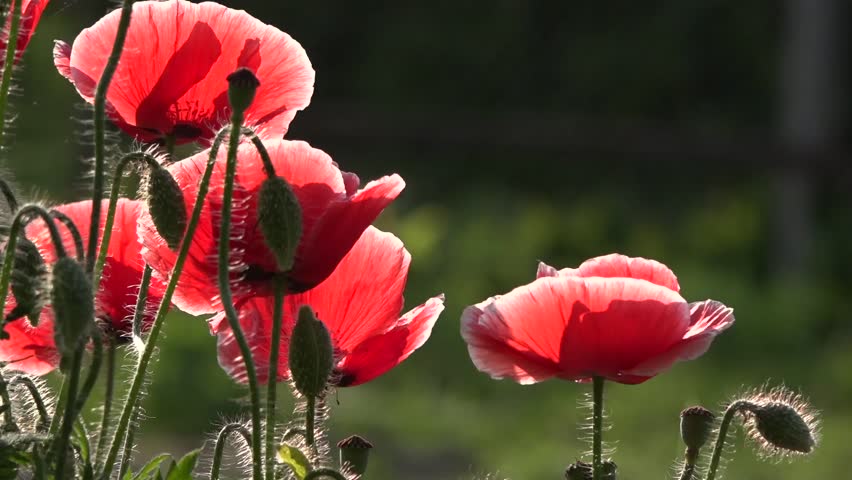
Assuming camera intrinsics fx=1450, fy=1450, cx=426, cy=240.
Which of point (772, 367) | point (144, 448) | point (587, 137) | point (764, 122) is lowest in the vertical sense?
point (144, 448)

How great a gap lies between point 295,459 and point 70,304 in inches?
5.6

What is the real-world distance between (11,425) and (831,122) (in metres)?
5.30

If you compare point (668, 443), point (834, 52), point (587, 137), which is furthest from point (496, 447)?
point (834, 52)

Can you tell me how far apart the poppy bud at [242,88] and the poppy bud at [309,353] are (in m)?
0.10

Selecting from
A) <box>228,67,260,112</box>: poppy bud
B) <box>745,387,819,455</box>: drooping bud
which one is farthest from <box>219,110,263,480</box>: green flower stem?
<box>745,387,819,455</box>: drooping bud

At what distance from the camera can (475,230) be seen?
5.29m

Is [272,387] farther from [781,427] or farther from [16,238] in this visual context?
[781,427]

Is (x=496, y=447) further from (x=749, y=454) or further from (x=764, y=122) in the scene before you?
(x=764, y=122)

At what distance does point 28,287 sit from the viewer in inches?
22.7

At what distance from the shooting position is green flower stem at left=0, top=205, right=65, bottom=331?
1.78 ft

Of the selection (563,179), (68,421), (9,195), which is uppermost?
(563,179)

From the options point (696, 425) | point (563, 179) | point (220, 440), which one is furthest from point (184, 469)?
point (563, 179)

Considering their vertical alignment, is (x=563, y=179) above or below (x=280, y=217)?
above

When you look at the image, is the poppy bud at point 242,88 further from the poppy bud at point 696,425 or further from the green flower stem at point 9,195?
the poppy bud at point 696,425
